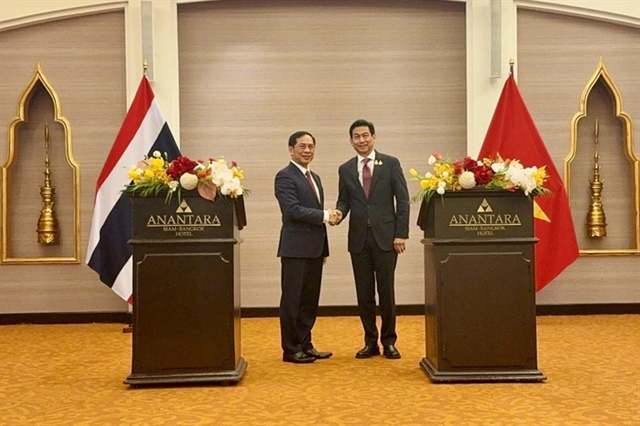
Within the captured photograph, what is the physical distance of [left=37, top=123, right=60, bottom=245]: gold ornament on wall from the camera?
24.0 feet

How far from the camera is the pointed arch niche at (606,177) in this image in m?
7.53

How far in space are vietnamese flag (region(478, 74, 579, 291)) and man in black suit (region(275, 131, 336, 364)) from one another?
97.7 inches

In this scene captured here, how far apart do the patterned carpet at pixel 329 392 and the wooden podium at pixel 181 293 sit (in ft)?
0.45

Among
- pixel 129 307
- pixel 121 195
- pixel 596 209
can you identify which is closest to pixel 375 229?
pixel 121 195

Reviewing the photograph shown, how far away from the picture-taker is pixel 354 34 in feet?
24.9

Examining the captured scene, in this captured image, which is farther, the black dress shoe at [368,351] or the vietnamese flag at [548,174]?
the vietnamese flag at [548,174]

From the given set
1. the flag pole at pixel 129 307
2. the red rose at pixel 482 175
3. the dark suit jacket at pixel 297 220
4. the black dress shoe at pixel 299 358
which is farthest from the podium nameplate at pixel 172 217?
the flag pole at pixel 129 307

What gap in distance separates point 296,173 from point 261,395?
1743mm

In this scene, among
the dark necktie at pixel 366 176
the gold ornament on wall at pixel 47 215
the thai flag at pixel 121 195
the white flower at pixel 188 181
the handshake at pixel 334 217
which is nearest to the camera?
the white flower at pixel 188 181

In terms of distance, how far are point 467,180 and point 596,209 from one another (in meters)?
3.76

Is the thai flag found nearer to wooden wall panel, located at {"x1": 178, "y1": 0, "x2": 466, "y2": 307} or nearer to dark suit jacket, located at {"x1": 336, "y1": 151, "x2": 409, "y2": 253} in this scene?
wooden wall panel, located at {"x1": 178, "y1": 0, "x2": 466, "y2": 307}

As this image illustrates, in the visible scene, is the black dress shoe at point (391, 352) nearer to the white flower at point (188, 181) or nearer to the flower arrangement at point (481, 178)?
the flower arrangement at point (481, 178)

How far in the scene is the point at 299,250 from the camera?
5141mm

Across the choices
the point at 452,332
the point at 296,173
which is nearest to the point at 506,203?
the point at 452,332
